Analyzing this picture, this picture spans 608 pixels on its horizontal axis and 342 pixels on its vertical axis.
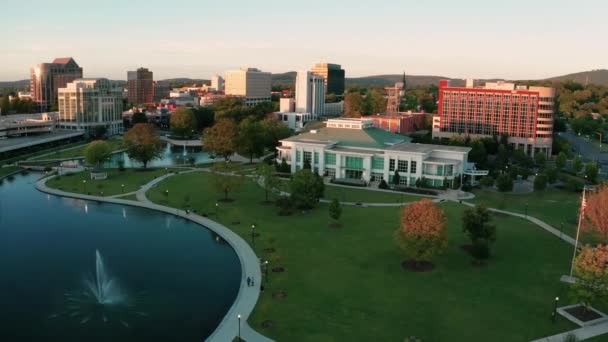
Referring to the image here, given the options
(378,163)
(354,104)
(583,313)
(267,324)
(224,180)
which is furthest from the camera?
(354,104)

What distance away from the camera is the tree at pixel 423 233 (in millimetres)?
44844

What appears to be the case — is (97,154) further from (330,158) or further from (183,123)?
(183,123)

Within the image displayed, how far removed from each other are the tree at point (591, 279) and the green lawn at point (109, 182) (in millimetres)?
62061

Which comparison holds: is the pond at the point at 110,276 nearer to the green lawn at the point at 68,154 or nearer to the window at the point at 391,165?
the window at the point at 391,165

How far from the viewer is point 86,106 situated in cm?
14662

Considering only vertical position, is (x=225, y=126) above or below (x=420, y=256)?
above

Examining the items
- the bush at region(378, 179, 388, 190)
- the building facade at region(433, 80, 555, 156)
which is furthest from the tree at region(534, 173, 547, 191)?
the building facade at region(433, 80, 555, 156)

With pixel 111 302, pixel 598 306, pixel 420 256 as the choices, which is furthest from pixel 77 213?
pixel 598 306

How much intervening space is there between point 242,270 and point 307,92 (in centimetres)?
14677

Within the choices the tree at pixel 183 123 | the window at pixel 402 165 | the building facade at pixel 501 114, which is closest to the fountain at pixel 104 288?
the window at pixel 402 165

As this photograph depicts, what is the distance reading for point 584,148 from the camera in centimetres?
12812

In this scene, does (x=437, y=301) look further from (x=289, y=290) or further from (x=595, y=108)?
(x=595, y=108)

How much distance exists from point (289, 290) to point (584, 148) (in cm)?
11387

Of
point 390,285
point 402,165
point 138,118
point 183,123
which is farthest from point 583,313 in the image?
point 138,118
